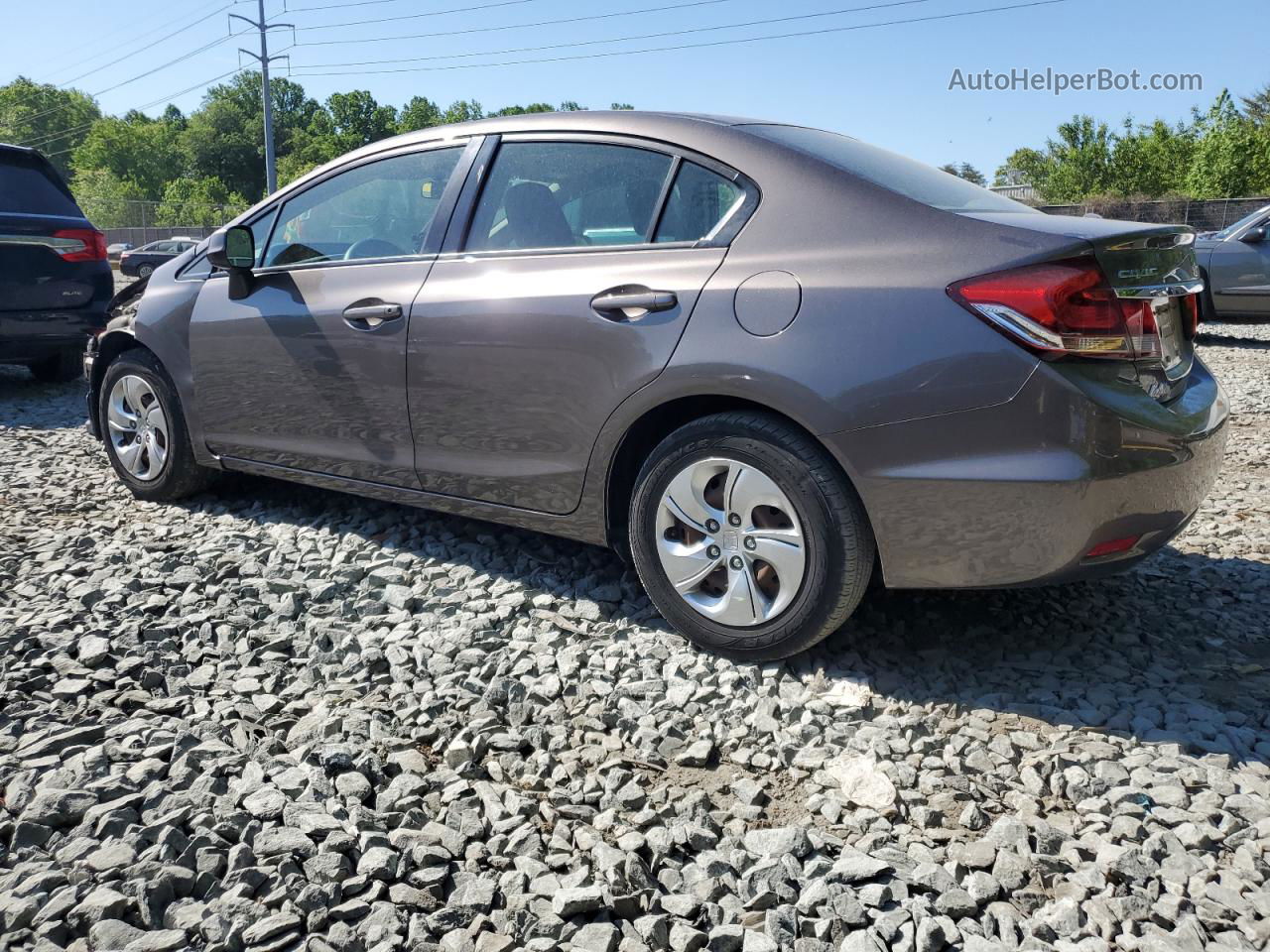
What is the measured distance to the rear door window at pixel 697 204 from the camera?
322cm

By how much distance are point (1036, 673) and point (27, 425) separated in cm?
683

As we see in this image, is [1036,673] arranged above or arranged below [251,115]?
below

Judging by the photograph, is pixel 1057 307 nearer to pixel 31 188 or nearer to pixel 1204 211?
pixel 31 188

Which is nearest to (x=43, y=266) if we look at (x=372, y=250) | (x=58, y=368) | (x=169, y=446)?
(x=58, y=368)

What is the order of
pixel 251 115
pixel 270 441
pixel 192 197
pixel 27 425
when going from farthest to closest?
pixel 251 115 → pixel 192 197 → pixel 27 425 → pixel 270 441

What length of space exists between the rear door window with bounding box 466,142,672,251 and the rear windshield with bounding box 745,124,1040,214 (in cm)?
43

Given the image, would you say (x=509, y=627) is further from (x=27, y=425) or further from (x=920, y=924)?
(x=27, y=425)

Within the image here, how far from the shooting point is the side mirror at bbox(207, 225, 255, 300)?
4.38 m

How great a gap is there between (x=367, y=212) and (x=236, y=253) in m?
0.64

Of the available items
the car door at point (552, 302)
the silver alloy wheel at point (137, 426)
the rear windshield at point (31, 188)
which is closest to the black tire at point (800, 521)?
the car door at point (552, 302)

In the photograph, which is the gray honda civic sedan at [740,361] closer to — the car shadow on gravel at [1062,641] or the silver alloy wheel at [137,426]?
the car shadow on gravel at [1062,641]

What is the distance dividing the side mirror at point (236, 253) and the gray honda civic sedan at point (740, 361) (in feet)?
0.08

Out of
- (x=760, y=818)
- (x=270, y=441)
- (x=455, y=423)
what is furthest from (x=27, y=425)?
(x=760, y=818)

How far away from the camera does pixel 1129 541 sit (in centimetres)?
285
